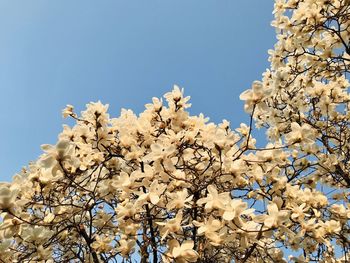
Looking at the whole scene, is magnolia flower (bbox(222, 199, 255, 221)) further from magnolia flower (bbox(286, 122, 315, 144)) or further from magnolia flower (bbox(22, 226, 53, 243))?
magnolia flower (bbox(22, 226, 53, 243))

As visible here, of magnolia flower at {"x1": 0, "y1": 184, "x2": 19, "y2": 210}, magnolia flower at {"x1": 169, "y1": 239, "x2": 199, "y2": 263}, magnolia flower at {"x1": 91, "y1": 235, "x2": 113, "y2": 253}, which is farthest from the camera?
magnolia flower at {"x1": 91, "y1": 235, "x2": 113, "y2": 253}

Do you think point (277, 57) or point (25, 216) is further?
point (277, 57)

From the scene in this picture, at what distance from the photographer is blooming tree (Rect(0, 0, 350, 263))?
224 cm

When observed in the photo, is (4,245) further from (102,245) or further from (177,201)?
(177,201)

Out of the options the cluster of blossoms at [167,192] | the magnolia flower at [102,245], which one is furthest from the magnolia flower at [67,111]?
the magnolia flower at [102,245]

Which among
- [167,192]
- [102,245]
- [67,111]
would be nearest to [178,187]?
[167,192]

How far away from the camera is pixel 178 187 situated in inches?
101

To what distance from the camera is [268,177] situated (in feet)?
9.73

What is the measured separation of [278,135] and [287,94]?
87cm

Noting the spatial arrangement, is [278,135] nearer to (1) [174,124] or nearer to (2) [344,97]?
(2) [344,97]

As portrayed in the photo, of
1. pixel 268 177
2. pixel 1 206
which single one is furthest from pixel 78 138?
pixel 268 177

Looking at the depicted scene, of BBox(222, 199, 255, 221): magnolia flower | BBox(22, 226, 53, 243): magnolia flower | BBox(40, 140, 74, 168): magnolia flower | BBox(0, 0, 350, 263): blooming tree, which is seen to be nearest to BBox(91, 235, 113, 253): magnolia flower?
BBox(0, 0, 350, 263): blooming tree

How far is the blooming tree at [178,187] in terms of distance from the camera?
2.24 metres

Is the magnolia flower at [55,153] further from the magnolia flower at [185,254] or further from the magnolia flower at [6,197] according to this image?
the magnolia flower at [185,254]
